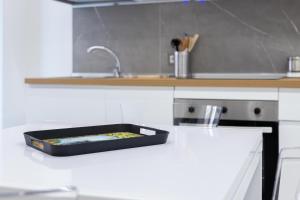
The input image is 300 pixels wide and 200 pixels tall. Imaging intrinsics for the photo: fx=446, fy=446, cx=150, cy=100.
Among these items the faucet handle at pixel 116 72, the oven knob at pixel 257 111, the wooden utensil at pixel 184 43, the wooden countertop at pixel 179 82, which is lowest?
the oven knob at pixel 257 111

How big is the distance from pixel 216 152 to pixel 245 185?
0.51ft

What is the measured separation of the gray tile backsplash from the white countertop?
6.76 ft

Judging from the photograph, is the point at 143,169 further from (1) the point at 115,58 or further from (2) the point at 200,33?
(1) the point at 115,58

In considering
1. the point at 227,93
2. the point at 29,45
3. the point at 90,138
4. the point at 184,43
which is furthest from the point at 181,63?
the point at 90,138

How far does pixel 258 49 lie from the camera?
319 cm

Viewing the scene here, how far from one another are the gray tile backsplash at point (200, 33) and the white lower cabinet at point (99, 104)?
70cm

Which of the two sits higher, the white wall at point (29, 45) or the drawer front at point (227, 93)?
the white wall at point (29, 45)

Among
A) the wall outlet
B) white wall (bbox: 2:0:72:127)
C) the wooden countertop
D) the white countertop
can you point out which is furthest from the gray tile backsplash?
the white countertop

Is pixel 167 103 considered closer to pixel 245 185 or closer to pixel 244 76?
pixel 244 76

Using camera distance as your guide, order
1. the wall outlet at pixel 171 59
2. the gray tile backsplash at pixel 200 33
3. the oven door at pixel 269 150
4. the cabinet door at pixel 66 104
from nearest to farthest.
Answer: the oven door at pixel 269 150 → the cabinet door at pixel 66 104 → the gray tile backsplash at pixel 200 33 → the wall outlet at pixel 171 59

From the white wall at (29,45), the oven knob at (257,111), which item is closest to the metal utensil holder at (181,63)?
the oven knob at (257,111)

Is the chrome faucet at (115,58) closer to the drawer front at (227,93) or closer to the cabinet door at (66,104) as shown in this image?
the cabinet door at (66,104)

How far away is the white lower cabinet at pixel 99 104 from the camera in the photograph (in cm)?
272

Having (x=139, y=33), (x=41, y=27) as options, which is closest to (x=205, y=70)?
(x=139, y=33)
